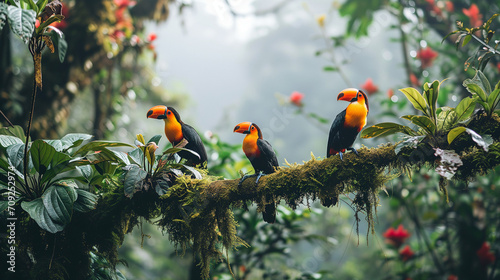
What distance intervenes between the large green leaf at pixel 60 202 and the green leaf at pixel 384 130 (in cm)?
148

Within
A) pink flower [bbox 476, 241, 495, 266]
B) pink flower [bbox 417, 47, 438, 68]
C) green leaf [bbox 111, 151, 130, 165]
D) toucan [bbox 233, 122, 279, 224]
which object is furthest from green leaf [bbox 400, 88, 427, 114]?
pink flower [bbox 417, 47, 438, 68]

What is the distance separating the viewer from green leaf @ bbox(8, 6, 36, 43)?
56.8 inches

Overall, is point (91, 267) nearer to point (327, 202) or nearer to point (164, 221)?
point (164, 221)

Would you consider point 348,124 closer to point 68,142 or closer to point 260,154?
point 260,154

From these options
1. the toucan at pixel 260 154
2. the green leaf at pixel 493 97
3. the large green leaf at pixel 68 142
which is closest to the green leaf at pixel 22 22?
the large green leaf at pixel 68 142

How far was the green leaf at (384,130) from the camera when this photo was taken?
64.3 inches

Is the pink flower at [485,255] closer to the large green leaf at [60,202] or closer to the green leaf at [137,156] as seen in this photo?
the green leaf at [137,156]

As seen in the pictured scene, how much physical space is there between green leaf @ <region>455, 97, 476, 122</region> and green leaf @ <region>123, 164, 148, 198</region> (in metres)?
1.56

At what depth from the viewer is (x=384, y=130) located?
1682mm

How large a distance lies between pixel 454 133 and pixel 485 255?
272 cm

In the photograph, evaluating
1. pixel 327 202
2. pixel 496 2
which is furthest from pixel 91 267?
pixel 496 2

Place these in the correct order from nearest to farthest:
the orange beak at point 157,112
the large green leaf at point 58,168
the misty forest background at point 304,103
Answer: the large green leaf at point 58,168 → the orange beak at point 157,112 → the misty forest background at point 304,103

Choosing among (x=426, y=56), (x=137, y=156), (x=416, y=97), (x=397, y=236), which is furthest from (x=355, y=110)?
(x=426, y=56)

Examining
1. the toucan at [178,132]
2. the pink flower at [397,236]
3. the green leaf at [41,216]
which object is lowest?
the pink flower at [397,236]
